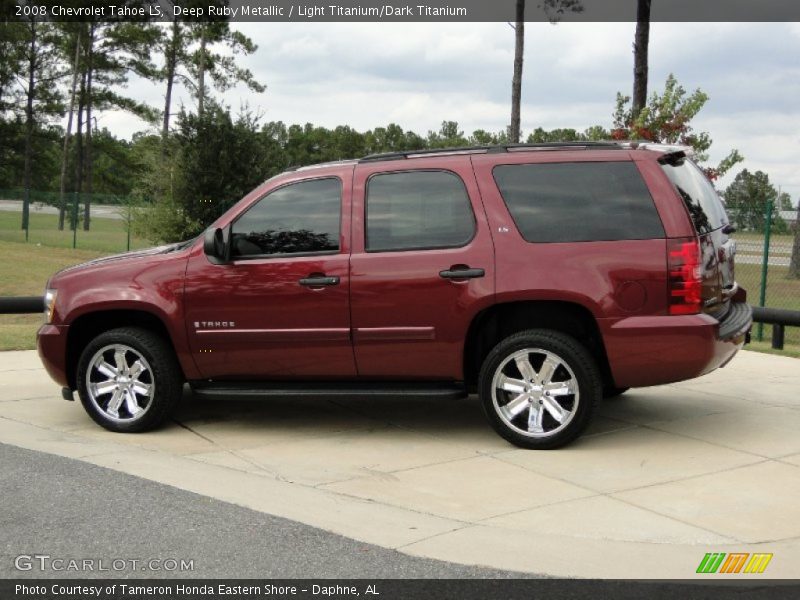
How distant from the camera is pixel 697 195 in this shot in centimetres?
719

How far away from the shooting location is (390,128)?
11119 cm

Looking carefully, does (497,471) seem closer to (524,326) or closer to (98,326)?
(524,326)

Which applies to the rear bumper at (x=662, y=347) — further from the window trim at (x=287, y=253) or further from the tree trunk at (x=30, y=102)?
the tree trunk at (x=30, y=102)

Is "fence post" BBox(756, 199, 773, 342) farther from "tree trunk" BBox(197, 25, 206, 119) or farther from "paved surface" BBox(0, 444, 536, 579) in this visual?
"tree trunk" BBox(197, 25, 206, 119)

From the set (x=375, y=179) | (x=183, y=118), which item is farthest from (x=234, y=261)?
(x=183, y=118)

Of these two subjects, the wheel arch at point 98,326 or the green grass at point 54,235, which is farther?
the green grass at point 54,235


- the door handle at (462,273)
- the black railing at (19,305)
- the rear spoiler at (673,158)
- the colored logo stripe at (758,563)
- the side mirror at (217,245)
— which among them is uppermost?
the rear spoiler at (673,158)

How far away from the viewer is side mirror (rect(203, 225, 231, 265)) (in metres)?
7.39

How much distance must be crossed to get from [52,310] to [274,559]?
3.81 m

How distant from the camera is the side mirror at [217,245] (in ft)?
24.2

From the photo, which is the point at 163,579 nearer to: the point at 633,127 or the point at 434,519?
the point at 434,519

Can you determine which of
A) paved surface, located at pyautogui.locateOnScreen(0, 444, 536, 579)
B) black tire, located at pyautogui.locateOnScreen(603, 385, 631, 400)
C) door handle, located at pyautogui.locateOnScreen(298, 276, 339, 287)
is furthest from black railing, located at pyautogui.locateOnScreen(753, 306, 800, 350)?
paved surface, located at pyautogui.locateOnScreen(0, 444, 536, 579)

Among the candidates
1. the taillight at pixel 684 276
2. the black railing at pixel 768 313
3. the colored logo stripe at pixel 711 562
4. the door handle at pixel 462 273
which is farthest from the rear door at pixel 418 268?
the black railing at pixel 768 313

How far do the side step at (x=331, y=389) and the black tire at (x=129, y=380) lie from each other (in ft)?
0.89
